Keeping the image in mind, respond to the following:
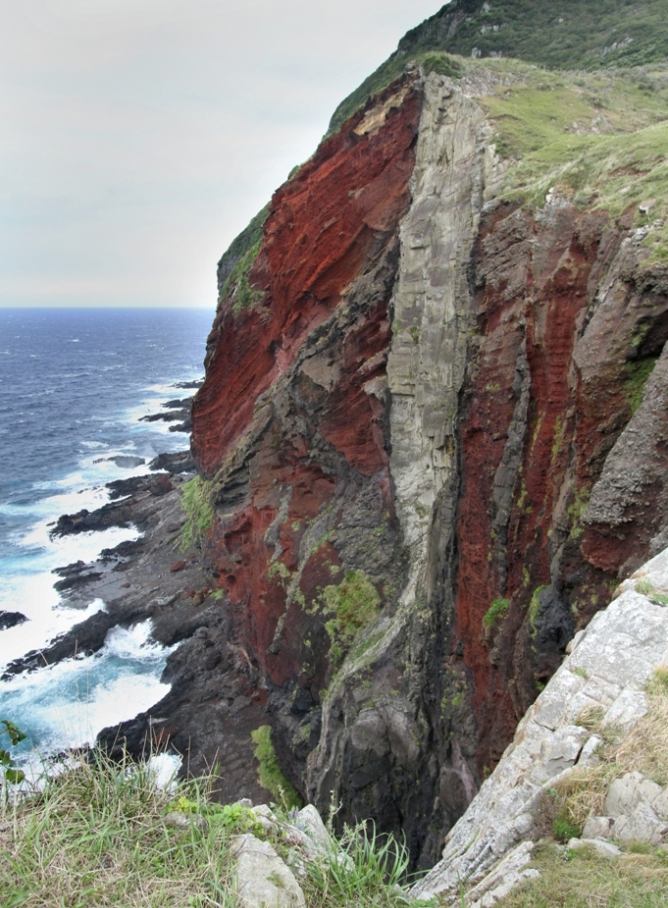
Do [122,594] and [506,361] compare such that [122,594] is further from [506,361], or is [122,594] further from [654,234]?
[654,234]

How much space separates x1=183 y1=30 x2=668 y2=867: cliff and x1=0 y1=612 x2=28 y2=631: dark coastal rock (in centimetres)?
1110

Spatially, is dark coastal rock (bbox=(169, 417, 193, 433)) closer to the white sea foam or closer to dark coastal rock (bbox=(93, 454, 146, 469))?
dark coastal rock (bbox=(93, 454, 146, 469))

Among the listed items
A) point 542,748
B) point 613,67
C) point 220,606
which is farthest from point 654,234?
point 613,67

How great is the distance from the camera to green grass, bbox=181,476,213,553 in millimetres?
32219

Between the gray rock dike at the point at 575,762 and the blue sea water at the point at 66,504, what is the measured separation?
4.49 metres

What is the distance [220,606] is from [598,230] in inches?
949

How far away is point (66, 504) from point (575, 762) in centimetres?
4694

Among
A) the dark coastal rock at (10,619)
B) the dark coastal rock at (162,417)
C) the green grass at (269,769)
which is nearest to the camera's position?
the green grass at (269,769)

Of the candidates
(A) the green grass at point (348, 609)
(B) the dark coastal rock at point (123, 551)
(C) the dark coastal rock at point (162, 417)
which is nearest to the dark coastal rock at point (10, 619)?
(B) the dark coastal rock at point (123, 551)

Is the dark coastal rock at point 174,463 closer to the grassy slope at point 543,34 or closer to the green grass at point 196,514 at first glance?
the green grass at point 196,514

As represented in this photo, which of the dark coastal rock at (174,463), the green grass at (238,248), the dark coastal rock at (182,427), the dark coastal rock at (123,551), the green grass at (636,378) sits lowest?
the dark coastal rock at (123,551)

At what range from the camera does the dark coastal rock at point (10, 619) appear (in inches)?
1220

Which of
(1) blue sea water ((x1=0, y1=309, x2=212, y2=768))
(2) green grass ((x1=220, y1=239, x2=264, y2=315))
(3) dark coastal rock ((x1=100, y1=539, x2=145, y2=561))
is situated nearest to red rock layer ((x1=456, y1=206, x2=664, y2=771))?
(1) blue sea water ((x1=0, y1=309, x2=212, y2=768))

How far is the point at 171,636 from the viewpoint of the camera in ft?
96.4
